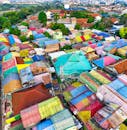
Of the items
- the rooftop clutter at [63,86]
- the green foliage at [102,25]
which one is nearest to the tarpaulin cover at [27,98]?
the rooftop clutter at [63,86]

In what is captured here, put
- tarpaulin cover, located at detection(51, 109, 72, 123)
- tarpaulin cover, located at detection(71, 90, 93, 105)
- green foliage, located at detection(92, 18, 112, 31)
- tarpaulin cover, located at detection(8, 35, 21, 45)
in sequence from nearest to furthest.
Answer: tarpaulin cover, located at detection(51, 109, 72, 123), tarpaulin cover, located at detection(71, 90, 93, 105), tarpaulin cover, located at detection(8, 35, 21, 45), green foliage, located at detection(92, 18, 112, 31)

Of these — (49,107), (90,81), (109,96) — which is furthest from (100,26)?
(49,107)

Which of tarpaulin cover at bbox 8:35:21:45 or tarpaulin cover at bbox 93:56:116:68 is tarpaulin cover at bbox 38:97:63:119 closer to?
tarpaulin cover at bbox 93:56:116:68

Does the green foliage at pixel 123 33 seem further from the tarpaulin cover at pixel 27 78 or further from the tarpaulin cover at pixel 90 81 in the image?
the tarpaulin cover at pixel 27 78

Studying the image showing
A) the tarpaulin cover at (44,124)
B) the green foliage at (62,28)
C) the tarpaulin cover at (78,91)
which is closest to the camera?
the tarpaulin cover at (44,124)

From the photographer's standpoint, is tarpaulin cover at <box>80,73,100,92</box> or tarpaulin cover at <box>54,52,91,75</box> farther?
tarpaulin cover at <box>54,52,91,75</box>

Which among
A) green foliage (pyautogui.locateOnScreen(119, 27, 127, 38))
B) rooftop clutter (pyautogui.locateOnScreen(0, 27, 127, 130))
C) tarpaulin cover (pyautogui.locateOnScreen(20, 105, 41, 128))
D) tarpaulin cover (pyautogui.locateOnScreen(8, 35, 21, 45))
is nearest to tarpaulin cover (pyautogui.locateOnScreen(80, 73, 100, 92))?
rooftop clutter (pyautogui.locateOnScreen(0, 27, 127, 130))

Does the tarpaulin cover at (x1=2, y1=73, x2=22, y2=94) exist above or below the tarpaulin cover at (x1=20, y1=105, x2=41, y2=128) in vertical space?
below

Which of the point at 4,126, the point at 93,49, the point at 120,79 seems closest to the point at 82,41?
the point at 93,49
